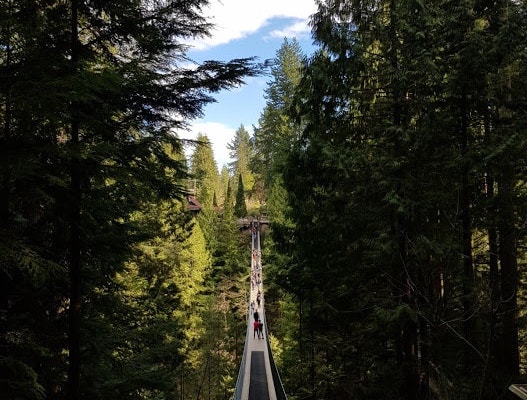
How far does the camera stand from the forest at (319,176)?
14.3ft

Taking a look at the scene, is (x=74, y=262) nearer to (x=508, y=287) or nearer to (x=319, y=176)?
(x=319, y=176)

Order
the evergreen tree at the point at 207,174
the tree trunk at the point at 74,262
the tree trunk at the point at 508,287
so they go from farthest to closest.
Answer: the evergreen tree at the point at 207,174 < the tree trunk at the point at 508,287 < the tree trunk at the point at 74,262

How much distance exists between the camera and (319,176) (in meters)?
8.66

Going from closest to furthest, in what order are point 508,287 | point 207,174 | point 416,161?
point 508,287, point 416,161, point 207,174

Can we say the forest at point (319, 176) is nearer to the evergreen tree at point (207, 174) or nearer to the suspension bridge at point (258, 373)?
the suspension bridge at point (258, 373)

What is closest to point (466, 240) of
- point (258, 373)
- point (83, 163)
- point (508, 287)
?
point (508, 287)

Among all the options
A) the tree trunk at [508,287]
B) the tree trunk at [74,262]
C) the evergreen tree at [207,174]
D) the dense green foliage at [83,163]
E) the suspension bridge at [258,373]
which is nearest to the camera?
the dense green foliage at [83,163]

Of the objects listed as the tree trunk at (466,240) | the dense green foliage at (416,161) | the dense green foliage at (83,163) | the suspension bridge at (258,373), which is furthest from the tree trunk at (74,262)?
the suspension bridge at (258,373)

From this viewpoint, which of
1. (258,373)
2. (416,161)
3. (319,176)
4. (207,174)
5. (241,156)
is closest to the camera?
(416,161)

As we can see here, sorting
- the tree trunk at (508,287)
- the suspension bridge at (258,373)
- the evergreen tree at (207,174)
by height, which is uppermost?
the evergreen tree at (207,174)

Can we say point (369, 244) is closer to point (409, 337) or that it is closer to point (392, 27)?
point (409, 337)

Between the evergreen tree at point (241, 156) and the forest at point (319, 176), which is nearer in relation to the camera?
the forest at point (319, 176)

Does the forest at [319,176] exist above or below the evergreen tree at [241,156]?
below

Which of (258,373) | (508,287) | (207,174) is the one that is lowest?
(258,373)
